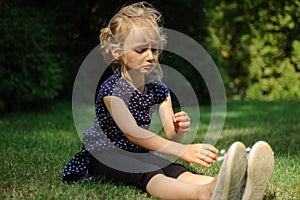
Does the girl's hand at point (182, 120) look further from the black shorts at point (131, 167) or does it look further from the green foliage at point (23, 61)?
the green foliage at point (23, 61)

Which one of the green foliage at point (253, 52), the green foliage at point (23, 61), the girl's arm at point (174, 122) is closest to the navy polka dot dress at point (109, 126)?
the girl's arm at point (174, 122)

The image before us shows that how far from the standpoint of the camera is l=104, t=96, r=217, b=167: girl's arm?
253 cm

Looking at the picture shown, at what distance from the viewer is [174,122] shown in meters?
2.96

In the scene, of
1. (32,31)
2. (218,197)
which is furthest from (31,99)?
(218,197)

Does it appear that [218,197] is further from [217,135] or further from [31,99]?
[31,99]

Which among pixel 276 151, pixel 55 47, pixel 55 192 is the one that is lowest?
pixel 55 47

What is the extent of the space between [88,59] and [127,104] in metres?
5.77

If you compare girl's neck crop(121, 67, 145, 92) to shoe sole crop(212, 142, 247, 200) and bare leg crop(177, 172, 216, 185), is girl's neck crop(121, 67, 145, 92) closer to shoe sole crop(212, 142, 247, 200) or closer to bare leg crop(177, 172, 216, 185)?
bare leg crop(177, 172, 216, 185)

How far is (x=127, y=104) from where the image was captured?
3105 millimetres

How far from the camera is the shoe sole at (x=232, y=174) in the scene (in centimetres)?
225

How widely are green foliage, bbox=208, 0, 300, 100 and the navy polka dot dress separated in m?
2.23

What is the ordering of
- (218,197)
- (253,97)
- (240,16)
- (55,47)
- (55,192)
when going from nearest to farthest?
(218,197) < (55,192) < (240,16) < (55,47) < (253,97)

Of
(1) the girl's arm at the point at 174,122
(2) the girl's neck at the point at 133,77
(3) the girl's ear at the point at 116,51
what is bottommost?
(1) the girl's arm at the point at 174,122

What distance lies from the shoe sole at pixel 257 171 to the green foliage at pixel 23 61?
15.6 feet
